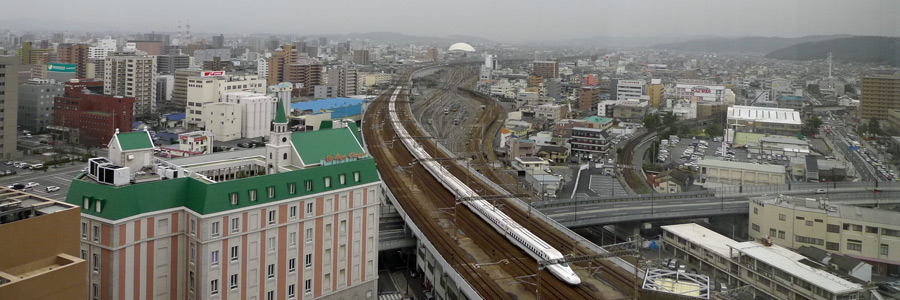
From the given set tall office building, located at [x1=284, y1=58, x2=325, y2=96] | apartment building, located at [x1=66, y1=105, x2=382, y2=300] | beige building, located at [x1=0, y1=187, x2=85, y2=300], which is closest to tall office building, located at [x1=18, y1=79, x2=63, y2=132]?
tall office building, located at [x1=284, y1=58, x2=325, y2=96]

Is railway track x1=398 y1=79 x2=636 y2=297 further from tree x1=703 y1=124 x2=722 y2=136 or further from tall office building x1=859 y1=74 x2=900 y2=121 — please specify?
tree x1=703 y1=124 x2=722 y2=136

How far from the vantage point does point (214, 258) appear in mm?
4531

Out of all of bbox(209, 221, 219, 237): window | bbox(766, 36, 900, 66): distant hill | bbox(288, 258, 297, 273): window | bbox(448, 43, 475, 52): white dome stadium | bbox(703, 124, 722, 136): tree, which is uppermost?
bbox(448, 43, 475, 52): white dome stadium

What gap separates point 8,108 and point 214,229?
8.61 m

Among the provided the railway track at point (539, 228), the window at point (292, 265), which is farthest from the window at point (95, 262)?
the railway track at point (539, 228)

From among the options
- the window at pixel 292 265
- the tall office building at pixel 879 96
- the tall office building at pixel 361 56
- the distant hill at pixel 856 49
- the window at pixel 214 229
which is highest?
the tall office building at pixel 361 56

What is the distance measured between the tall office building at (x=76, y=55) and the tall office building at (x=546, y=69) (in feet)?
58.3

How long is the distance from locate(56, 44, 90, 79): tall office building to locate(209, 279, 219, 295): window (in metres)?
21.1

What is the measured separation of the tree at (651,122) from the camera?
15.5m

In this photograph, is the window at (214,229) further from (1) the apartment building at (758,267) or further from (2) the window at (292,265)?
(1) the apartment building at (758,267)

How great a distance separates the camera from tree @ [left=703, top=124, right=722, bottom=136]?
13.1 metres

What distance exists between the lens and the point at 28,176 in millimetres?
10070

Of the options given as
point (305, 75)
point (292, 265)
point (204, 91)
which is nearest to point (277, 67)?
point (305, 75)

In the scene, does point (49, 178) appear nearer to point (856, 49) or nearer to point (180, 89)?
point (180, 89)
